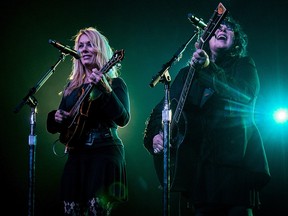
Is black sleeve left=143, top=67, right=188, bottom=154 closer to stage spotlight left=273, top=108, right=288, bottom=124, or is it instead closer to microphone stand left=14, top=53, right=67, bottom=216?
microphone stand left=14, top=53, right=67, bottom=216

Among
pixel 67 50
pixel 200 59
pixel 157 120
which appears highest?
pixel 67 50

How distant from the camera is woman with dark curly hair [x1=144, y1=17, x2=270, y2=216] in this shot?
249 centimetres

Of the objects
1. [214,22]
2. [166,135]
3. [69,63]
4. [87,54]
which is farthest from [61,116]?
[69,63]

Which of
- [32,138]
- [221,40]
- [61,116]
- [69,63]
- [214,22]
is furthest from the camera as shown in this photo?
[69,63]

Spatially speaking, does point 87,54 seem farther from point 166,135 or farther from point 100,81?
point 166,135

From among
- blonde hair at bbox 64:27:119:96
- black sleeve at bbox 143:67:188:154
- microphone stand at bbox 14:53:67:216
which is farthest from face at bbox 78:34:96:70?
black sleeve at bbox 143:67:188:154

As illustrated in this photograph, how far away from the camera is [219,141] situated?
254cm

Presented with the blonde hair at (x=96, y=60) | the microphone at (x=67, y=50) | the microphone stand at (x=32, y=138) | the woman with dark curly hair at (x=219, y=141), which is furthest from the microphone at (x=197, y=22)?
the microphone stand at (x=32, y=138)

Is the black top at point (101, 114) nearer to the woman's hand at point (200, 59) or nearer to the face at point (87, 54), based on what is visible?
the face at point (87, 54)

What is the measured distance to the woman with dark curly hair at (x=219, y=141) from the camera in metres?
2.49

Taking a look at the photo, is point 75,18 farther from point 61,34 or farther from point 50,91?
point 50,91

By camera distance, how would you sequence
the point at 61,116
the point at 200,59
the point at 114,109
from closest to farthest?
1. the point at 200,59
2. the point at 114,109
3. the point at 61,116

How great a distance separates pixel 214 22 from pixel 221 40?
30cm

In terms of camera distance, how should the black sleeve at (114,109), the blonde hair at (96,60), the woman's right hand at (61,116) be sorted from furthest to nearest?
the blonde hair at (96,60) → the woman's right hand at (61,116) → the black sleeve at (114,109)
